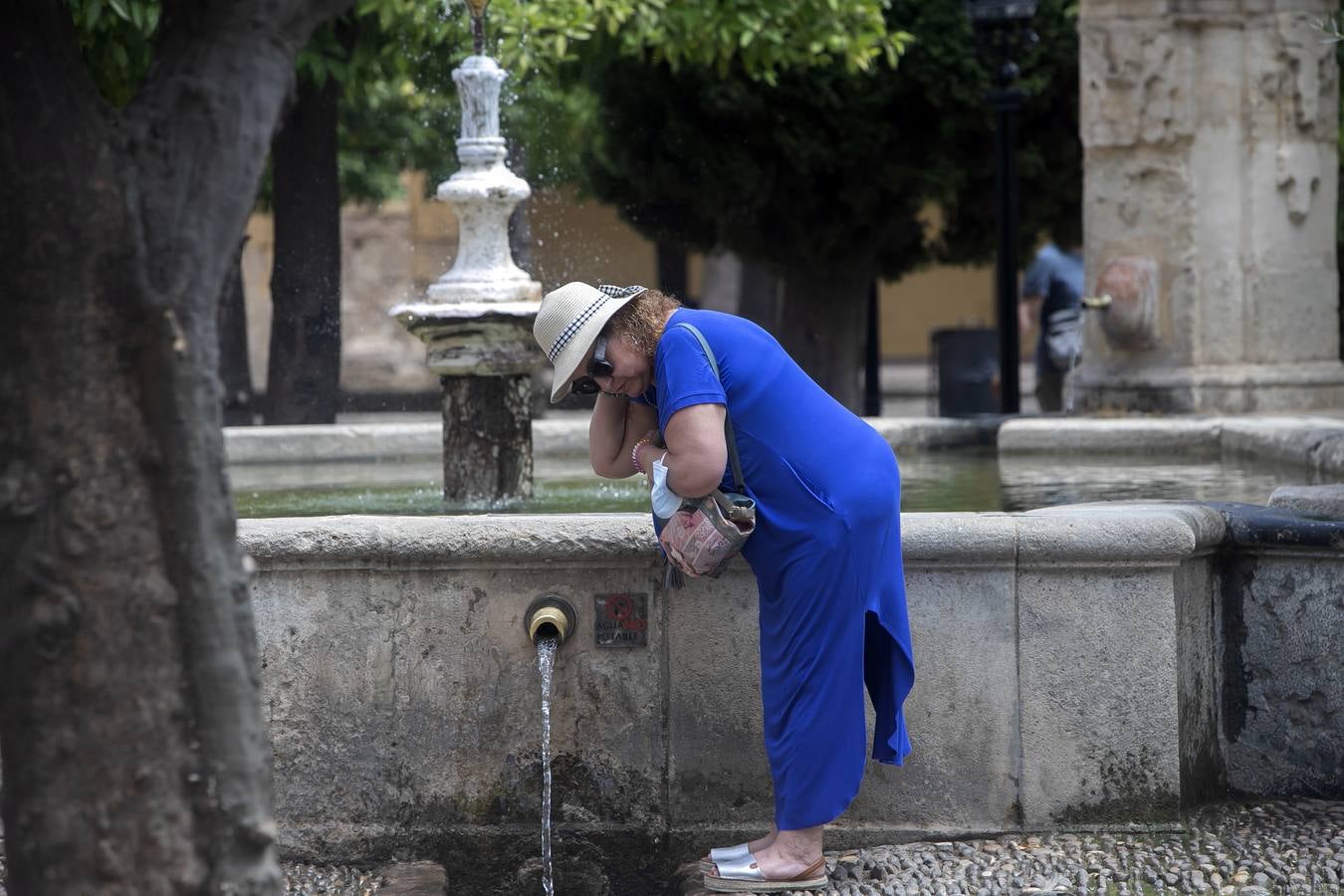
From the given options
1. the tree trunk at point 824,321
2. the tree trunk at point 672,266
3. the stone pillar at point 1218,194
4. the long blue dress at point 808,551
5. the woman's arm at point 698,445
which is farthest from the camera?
the tree trunk at point 672,266

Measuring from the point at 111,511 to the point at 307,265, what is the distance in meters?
10.7

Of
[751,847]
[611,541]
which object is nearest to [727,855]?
[751,847]

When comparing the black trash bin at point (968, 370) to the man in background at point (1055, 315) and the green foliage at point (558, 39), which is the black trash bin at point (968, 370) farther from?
the green foliage at point (558, 39)

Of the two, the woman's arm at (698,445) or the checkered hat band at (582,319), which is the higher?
the checkered hat band at (582,319)

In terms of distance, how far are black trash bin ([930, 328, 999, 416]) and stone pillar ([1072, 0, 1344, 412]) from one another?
20.8ft

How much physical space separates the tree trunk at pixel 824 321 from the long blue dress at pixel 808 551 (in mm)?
10914

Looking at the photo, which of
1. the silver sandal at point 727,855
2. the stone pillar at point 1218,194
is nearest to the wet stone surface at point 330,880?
the silver sandal at point 727,855

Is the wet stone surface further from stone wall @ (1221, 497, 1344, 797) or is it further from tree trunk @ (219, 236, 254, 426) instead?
tree trunk @ (219, 236, 254, 426)

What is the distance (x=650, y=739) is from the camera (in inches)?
191

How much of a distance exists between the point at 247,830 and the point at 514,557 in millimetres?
1980

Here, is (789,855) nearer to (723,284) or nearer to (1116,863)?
(1116,863)

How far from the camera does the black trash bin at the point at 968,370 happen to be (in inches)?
640

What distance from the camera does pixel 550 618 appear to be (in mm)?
4766

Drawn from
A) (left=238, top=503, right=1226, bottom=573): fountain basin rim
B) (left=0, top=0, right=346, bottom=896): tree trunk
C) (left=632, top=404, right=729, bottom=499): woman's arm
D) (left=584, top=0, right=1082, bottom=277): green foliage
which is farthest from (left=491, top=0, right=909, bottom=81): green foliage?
(left=0, top=0, right=346, bottom=896): tree trunk
